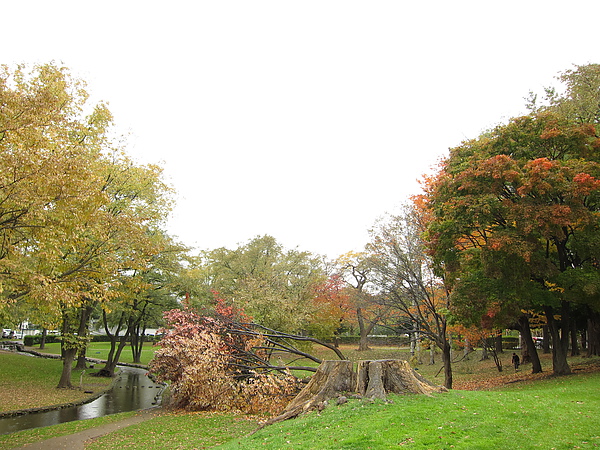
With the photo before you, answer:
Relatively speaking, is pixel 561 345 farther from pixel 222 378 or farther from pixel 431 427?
pixel 222 378

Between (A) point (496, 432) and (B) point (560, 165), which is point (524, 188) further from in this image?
(A) point (496, 432)

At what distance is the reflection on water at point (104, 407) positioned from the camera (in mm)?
14125

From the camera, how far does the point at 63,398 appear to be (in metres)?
18.5

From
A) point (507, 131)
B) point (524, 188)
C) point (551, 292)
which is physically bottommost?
point (551, 292)

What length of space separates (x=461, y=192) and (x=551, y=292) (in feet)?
16.4

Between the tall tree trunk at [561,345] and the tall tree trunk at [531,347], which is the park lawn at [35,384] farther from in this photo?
the tall tree trunk at [531,347]

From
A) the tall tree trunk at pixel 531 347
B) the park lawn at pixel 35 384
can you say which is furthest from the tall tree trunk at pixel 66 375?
the tall tree trunk at pixel 531 347

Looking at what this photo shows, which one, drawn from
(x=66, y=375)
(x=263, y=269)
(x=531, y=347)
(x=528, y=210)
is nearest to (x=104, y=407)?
(x=66, y=375)

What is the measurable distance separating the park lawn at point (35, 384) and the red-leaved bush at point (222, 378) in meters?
6.66

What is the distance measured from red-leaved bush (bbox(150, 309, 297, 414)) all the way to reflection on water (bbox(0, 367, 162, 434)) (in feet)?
11.6

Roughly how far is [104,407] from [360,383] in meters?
13.7

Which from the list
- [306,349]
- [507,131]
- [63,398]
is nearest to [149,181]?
[63,398]

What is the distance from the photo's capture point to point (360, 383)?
9.08m

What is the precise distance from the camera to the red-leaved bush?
475 inches
